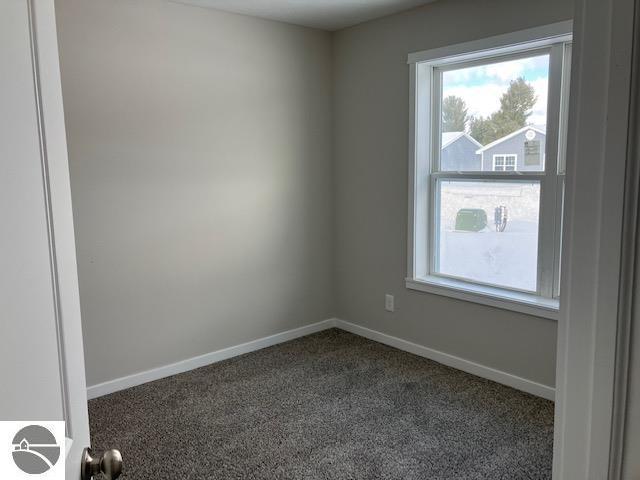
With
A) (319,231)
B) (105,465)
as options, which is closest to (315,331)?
(319,231)

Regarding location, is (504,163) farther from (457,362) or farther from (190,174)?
(190,174)

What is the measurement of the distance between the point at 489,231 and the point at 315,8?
1.83 meters

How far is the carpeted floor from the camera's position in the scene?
242 cm

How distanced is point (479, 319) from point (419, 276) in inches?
21.3

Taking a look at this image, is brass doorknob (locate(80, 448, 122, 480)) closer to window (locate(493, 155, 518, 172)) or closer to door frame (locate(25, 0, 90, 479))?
door frame (locate(25, 0, 90, 479))

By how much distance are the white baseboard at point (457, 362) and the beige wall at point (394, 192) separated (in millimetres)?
38

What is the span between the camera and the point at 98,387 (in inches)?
126

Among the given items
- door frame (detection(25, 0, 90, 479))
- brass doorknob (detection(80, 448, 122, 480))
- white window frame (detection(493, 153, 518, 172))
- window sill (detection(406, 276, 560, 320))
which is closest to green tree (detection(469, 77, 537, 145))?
white window frame (detection(493, 153, 518, 172))

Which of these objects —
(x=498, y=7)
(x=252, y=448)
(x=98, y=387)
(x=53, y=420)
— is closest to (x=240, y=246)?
(x=98, y=387)

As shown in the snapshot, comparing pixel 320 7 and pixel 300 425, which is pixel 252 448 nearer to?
pixel 300 425

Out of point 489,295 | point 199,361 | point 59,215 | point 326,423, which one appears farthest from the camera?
point 199,361

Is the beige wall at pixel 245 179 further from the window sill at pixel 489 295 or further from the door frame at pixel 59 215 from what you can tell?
the door frame at pixel 59 215

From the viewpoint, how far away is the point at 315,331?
428cm

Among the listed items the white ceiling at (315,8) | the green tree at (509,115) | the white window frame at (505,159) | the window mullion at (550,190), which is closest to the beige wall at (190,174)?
the white ceiling at (315,8)
